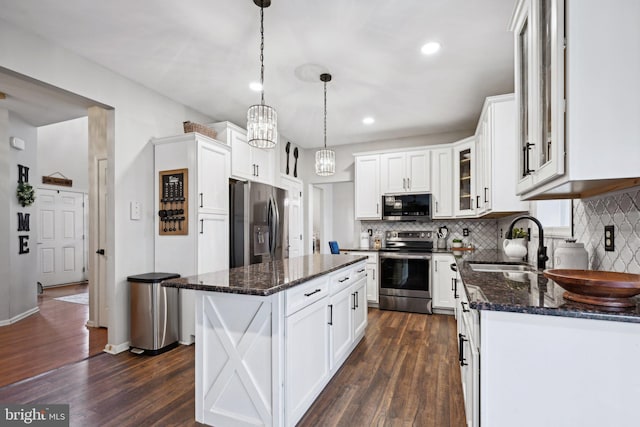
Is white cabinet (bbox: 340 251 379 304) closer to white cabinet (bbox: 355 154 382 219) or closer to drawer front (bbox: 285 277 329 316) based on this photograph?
white cabinet (bbox: 355 154 382 219)

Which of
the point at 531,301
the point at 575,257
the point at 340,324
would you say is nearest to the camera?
the point at 531,301

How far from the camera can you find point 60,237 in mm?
6617

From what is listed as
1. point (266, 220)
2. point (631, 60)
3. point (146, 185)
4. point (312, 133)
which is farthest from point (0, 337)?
point (631, 60)

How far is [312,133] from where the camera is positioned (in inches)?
201

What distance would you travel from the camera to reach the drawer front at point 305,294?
5.89 ft

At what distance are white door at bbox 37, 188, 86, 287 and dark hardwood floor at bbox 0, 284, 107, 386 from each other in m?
2.07

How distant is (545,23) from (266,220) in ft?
11.0

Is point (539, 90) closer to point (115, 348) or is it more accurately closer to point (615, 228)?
point (615, 228)

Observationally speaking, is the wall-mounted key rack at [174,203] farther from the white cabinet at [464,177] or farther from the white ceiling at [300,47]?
the white cabinet at [464,177]

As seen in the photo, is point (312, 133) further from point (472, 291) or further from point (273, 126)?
point (472, 291)

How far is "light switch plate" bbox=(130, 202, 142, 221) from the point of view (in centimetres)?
328

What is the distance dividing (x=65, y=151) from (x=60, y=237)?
1761mm

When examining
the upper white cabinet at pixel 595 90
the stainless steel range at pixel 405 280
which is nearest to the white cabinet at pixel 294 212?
the stainless steel range at pixel 405 280

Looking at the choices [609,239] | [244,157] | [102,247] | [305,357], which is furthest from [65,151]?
[609,239]
